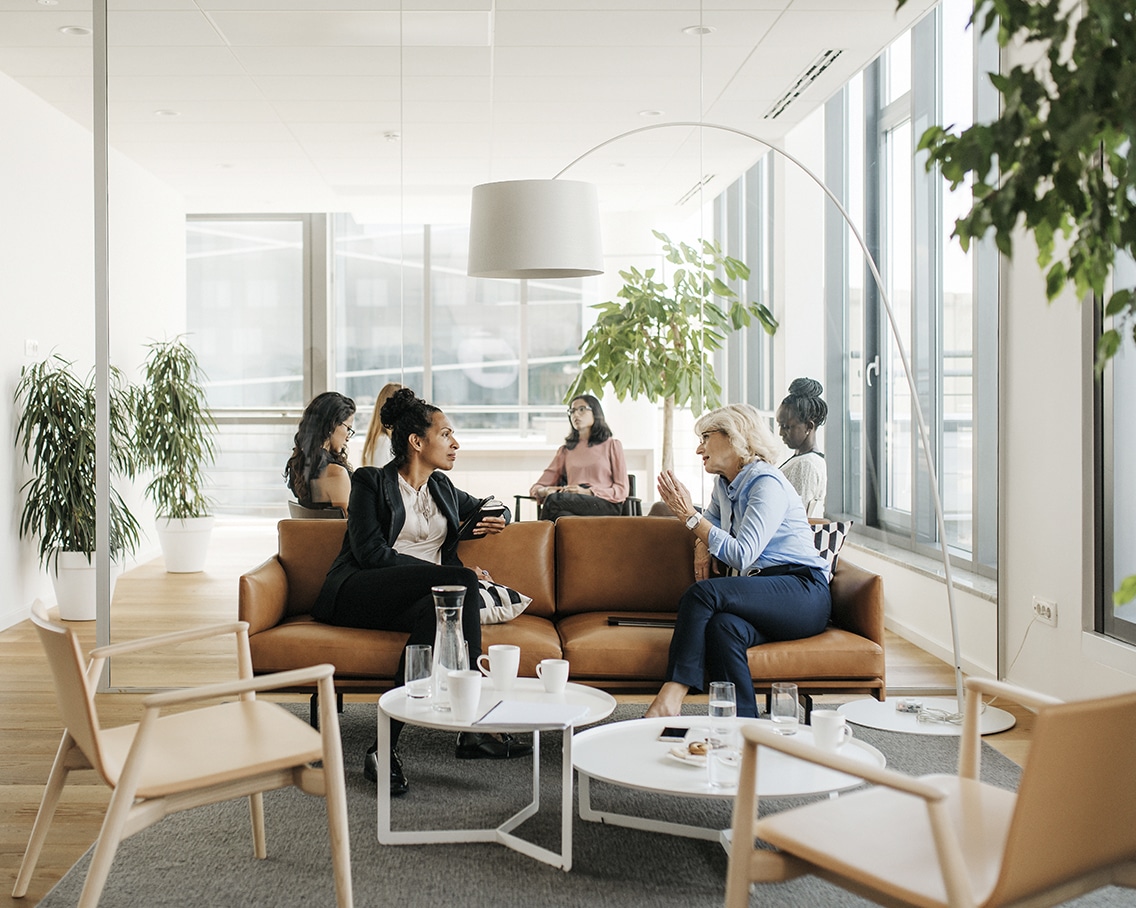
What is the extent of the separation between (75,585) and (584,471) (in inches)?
107

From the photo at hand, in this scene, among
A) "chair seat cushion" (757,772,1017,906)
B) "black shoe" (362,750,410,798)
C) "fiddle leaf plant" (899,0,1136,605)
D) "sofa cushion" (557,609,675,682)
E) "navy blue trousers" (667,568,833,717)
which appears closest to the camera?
"fiddle leaf plant" (899,0,1136,605)

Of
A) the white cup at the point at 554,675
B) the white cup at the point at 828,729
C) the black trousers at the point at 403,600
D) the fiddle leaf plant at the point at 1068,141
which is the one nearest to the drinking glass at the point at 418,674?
the white cup at the point at 554,675

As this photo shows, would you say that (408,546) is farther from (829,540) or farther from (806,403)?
(806,403)

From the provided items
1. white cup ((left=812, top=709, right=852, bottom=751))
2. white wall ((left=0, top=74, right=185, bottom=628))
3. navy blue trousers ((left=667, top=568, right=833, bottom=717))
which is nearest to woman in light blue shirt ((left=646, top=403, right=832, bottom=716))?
navy blue trousers ((left=667, top=568, right=833, bottom=717))

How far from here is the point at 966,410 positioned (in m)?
4.85

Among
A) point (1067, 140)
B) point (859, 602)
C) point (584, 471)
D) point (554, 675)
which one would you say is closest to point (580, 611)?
point (584, 471)

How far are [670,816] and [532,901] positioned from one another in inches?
25.6

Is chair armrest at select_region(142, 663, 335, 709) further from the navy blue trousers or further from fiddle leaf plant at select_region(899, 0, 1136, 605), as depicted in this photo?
fiddle leaf plant at select_region(899, 0, 1136, 605)

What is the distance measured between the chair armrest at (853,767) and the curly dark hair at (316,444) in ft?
9.22

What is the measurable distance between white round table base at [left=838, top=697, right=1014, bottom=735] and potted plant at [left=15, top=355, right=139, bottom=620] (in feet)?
12.1

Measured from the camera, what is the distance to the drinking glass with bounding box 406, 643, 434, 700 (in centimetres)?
295

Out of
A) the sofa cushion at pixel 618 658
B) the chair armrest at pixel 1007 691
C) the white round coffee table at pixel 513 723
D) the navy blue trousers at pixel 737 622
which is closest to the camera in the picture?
the chair armrest at pixel 1007 691

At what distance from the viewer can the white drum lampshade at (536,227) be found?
381 cm

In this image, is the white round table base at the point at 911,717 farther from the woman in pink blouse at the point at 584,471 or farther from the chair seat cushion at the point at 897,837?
the chair seat cushion at the point at 897,837
